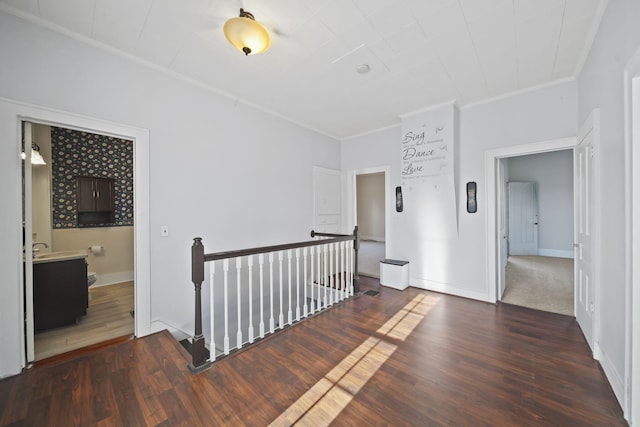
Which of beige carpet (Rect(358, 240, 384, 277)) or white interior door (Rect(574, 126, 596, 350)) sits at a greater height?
white interior door (Rect(574, 126, 596, 350))

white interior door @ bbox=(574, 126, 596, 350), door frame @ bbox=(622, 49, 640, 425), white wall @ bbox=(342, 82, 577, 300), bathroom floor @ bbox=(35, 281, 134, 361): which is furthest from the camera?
white wall @ bbox=(342, 82, 577, 300)

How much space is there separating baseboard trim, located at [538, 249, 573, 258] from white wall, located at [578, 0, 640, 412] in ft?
20.1

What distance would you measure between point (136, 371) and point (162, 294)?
84cm

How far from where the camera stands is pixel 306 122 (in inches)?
174

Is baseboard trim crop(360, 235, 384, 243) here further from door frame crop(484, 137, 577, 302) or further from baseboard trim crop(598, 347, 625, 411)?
baseboard trim crop(598, 347, 625, 411)

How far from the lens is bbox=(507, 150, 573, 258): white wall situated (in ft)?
21.3

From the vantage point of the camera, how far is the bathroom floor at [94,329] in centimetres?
246

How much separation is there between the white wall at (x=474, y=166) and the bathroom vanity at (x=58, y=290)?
4.64m

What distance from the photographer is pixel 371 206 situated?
409 inches

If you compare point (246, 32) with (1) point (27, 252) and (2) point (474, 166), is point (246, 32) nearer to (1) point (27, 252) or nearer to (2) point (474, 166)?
(1) point (27, 252)

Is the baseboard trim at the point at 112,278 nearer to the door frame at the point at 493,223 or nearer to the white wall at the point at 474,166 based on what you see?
the white wall at the point at 474,166

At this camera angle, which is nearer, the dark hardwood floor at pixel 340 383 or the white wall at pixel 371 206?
the dark hardwood floor at pixel 340 383

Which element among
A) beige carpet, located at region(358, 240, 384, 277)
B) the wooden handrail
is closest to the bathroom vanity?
the wooden handrail

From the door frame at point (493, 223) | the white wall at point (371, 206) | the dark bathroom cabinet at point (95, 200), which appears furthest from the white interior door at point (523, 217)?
the dark bathroom cabinet at point (95, 200)
